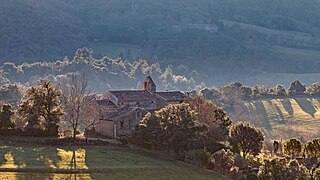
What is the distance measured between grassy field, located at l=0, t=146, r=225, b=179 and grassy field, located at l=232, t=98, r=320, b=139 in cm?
3993

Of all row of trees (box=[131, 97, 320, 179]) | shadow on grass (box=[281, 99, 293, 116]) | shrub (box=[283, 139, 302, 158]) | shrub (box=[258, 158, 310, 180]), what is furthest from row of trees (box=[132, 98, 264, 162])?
shadow on grass (box=[281, 99, 293, 116])

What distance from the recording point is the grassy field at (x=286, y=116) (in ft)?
297

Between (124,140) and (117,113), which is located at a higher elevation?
(117,113)

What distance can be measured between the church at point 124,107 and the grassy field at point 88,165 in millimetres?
8675

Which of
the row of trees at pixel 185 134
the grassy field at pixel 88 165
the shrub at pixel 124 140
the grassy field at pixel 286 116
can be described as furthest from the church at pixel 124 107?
the grassy field at pixel 286 116

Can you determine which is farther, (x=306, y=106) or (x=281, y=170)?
(x=306, y=106)

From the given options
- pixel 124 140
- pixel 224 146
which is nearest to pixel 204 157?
pixel 224 146

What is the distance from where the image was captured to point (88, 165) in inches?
1845

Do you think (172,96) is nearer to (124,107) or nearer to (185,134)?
(124,107)

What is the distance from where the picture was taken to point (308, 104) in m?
106

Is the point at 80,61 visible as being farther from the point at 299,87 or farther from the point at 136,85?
the point at 299,87

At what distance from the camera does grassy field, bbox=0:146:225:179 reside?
43031 mm

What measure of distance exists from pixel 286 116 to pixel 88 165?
57.2 m

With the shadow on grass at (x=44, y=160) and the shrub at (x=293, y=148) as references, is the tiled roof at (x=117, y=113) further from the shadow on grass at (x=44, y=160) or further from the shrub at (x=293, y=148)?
the shrub at (x=293, y=148)
